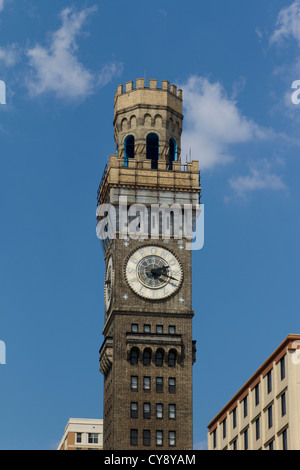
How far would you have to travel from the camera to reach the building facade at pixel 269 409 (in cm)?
10350

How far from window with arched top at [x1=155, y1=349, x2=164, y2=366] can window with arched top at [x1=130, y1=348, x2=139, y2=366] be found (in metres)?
2.21

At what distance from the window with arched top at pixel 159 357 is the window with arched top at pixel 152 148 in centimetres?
2501

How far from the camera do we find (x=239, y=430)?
122375mm

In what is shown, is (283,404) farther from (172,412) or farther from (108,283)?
(108,283)

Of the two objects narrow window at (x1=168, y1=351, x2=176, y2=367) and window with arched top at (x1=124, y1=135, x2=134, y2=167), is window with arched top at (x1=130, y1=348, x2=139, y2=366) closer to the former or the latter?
narrow window at (x1=168, y1=351, x2=176, y2=367)

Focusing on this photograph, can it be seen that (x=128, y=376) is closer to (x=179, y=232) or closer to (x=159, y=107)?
(x=179, y=232)

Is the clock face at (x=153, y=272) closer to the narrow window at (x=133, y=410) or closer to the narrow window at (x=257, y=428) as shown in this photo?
the narrow window at (x=133, y=410)

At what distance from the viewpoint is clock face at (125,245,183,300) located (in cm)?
14050

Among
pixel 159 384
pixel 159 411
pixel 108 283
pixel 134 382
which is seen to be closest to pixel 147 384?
pixel 159 384

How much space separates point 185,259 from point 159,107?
2061 cm

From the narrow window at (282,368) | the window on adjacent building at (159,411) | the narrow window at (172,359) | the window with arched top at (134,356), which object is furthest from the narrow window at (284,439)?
the window with arched top at (134,356)

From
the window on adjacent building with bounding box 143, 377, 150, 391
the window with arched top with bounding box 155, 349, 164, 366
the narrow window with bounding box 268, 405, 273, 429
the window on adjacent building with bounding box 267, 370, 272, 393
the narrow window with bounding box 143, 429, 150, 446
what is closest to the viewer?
the narrow window with bounding box 268, 405, 273, 429

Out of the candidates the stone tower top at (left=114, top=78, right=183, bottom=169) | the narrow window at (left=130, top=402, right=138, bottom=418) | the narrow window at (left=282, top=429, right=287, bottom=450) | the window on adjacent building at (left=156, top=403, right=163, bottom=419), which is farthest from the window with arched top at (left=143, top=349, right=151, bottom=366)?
the narrow window at (left=282, top=429, right=287, bottom=450)
